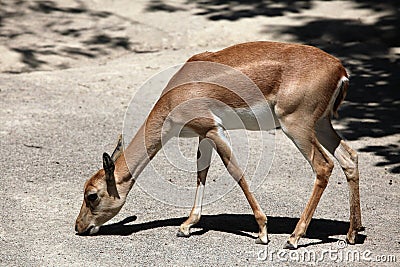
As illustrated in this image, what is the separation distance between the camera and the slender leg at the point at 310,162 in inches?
245

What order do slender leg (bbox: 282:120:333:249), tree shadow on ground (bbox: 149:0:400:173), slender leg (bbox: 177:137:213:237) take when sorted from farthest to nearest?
tree shadow on ground (bbox: 149:0:400:173) < slender leg (bbox: 177:137:213:237) < slender leg (bbox: 282:120:333:249)

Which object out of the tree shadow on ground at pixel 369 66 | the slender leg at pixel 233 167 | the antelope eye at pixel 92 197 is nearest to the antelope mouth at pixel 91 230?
the antelope eye at pixel 92 197

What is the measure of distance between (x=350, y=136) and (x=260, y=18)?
14.2 ft

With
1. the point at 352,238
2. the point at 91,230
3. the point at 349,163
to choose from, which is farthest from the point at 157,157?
the point at 352,238

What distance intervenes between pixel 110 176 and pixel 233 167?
0.96 m

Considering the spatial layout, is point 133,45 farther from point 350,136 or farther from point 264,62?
point 264,62

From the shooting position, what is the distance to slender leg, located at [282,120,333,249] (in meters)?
6.21

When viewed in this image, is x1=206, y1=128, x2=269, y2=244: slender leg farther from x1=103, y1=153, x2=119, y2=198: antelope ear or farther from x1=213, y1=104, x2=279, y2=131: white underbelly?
x1=103, y1=153, x2=119, y2=198: antelope ear

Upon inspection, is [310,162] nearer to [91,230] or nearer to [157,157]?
[91,230]

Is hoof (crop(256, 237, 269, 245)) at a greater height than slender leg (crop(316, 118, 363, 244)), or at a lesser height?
lesser

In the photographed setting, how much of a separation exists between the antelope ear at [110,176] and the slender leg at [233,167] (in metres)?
0.78

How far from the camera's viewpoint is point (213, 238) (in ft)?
21.5

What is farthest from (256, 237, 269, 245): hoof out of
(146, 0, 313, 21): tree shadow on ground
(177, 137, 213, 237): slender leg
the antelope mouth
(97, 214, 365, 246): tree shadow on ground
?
(146, 0, 313, 21): tree shadow on ground

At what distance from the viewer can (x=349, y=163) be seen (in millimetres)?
6562
